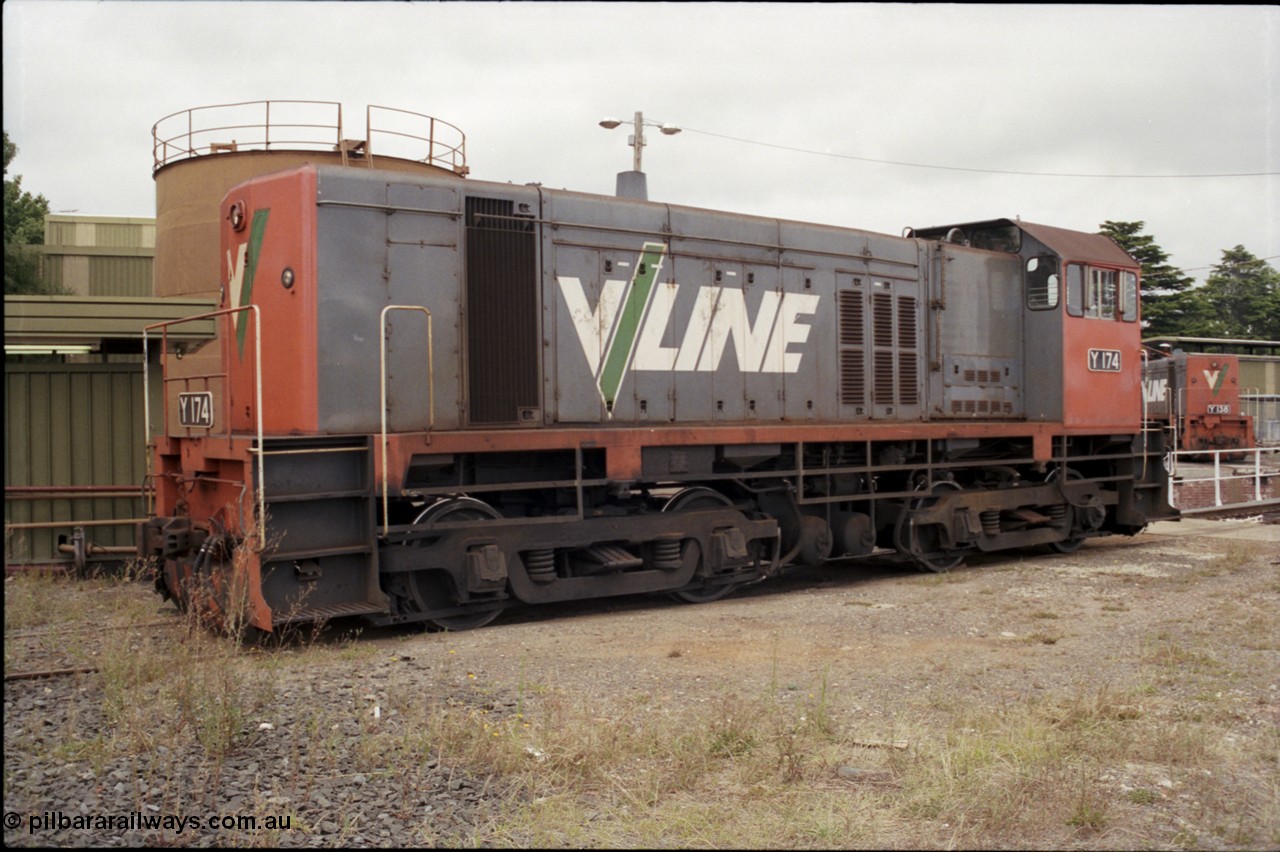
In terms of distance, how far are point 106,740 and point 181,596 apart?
326 cm

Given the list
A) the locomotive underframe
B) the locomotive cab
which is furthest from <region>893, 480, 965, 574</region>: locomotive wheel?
the locomotive cab

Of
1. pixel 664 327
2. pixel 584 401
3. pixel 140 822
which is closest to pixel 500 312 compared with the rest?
pixel 584 401

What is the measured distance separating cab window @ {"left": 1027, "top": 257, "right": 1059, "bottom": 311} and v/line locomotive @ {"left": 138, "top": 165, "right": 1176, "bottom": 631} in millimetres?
43

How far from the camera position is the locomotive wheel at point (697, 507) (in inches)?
388

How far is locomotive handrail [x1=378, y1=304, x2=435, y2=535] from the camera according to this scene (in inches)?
309

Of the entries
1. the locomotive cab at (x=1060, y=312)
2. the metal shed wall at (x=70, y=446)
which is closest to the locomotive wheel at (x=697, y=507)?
the locomotive cab at (x=1060, y=312)

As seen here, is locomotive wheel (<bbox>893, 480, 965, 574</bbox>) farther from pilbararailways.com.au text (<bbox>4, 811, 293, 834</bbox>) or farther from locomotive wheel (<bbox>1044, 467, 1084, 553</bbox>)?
pilbararailways.com.au text (<bbox>4, 811, 293, 834</bbox>)

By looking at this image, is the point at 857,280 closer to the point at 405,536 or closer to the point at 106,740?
the point at 405,536

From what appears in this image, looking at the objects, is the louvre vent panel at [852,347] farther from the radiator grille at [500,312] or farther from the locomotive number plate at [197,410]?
the locomotive number plate at [197,410]

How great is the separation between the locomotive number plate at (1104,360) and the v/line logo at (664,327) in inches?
178

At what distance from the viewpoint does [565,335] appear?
9.25 metres

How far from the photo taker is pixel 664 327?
9.91 metres

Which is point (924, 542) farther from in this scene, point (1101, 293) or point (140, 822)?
point (140, 822)

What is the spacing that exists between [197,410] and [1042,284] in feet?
32.5
